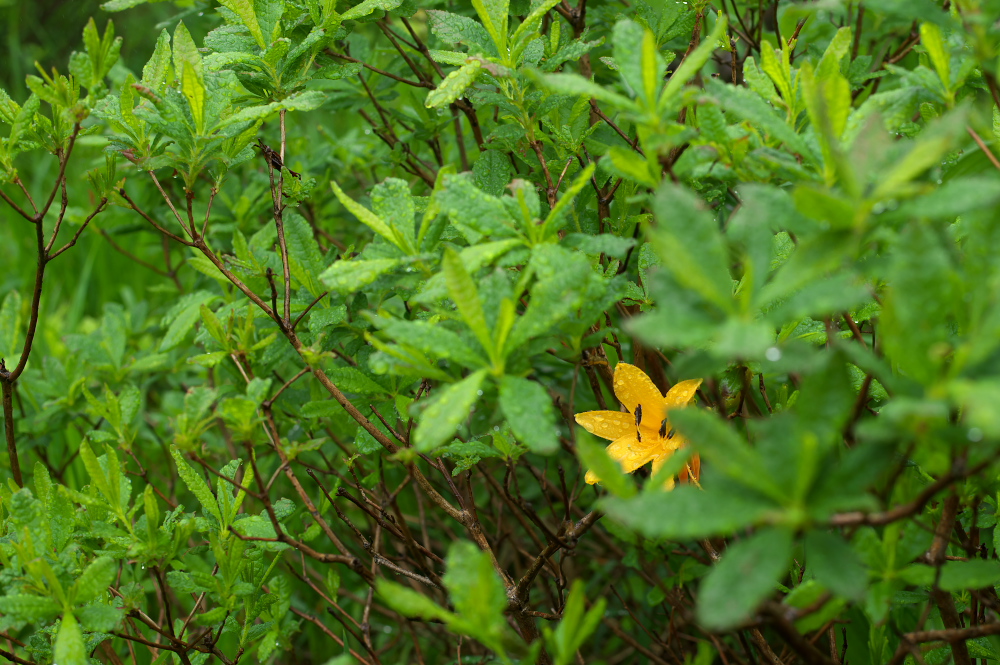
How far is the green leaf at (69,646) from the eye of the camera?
1.08 metres

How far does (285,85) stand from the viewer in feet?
4.72

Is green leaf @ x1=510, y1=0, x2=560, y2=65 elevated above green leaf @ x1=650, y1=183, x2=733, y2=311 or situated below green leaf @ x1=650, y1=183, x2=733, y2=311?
above

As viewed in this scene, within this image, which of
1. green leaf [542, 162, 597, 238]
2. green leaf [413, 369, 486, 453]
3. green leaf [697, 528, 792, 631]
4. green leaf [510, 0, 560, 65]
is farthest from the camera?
green leaf [510, 0, 560, 65]

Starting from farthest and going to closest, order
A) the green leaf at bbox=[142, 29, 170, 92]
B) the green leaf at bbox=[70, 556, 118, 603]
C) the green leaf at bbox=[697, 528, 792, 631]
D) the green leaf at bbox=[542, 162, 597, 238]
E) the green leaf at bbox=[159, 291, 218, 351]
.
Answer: the green leaf at bbox=[159, 291, 218, 351] → the green leaf at bbox=[142, 29, 170, 92] → the green leaf at bbox=[70, 556, 118, 603] → the green leaf at bbox=[542, 162, 597, 238] → the green leaf at bbox=[697, 528, 792, 631]

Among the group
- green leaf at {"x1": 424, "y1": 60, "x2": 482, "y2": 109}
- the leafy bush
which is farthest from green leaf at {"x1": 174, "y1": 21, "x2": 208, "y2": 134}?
green leaf at {"x1": 424, "y1": 60, "x2": 482, "y2": 109}

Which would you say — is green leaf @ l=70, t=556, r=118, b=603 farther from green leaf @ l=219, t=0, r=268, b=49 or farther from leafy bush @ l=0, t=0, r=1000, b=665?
green leaf @ l=219, t=0, r=268, b=49

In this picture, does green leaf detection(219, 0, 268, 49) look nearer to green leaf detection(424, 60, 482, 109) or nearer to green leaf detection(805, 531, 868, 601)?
green leaf detection(424, 60, 482, 109)

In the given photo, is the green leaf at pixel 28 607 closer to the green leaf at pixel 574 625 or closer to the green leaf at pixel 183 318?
the green leaf at pixel 574 625

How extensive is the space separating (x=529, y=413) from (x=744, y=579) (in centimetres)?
29

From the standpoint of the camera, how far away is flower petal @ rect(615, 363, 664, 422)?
1356 mm

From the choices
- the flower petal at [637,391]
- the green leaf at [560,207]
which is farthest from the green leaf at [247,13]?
the flower petal at [637,391]

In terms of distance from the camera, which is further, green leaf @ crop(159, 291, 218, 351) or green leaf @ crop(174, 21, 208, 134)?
green leaf @ crop(159, 291, 218, 351)

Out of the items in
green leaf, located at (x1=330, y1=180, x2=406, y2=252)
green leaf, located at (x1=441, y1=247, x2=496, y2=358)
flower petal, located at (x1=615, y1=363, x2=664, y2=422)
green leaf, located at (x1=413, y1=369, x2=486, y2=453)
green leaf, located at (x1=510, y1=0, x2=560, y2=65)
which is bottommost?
flower petal, located at (x1=615, y1=363, x2=664, y2=422)

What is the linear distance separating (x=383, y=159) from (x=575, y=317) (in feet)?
3.55
